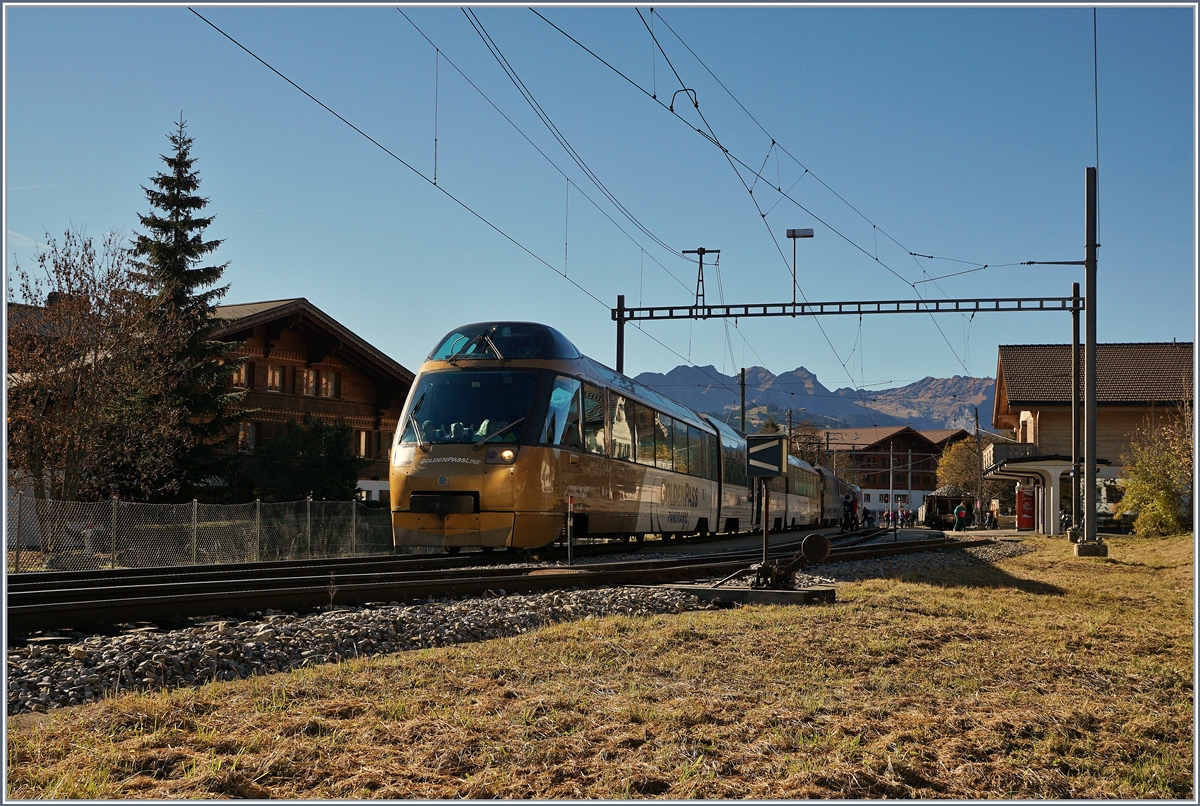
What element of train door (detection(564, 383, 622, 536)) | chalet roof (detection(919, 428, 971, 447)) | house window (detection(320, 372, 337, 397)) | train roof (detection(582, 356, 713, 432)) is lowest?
train door (detection(564, 383, 622, 536))

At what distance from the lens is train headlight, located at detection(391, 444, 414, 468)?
1658cm

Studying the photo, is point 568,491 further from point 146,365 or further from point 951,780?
point 146,365

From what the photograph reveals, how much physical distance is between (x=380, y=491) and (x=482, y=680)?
4008cm

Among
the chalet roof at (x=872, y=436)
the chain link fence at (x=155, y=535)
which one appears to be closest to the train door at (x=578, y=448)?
the chain link fence at (x=155, y=535)

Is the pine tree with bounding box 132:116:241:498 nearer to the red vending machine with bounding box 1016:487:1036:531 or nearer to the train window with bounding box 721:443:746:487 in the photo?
the train window with bounding box 721:443:746:487

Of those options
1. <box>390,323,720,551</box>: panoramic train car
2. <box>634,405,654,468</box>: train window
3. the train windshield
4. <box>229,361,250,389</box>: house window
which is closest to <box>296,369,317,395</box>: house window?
<box>229,361,250,389</box>: house window

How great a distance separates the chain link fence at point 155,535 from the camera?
20.1m

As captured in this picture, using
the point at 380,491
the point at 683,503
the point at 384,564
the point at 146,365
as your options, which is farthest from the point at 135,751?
the point at 380,491

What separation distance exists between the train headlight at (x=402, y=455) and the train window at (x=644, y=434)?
568 cm

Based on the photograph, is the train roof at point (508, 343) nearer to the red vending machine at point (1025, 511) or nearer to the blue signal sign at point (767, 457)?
the blue signal sign at point (767, 457)

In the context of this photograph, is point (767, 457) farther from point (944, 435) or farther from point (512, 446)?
point (944, 435)

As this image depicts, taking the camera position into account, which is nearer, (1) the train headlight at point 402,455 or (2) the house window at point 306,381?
(1) the train headlight at point 402,455

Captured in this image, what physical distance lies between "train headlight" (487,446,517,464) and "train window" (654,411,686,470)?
6693mm

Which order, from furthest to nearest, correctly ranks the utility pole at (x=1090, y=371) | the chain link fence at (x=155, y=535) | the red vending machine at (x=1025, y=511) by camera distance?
the red vending machine at (x=1025, y=511) < the utility pole at (x=1090, y=371) < the chain link fence at (x=155, y=535)
